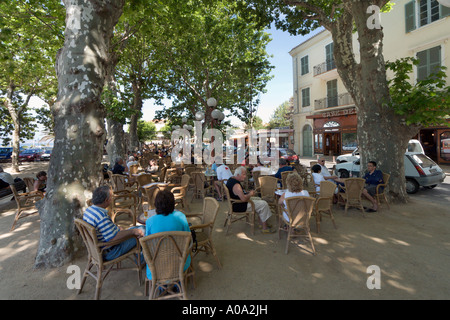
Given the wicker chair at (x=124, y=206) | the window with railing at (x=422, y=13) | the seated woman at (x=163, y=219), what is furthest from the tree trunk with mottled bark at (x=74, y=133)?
the window with railing at (x=422, y=13)

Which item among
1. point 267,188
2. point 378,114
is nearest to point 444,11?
point 378,114

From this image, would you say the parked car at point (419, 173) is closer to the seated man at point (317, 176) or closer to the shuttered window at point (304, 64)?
the seated man at point (317, 176)

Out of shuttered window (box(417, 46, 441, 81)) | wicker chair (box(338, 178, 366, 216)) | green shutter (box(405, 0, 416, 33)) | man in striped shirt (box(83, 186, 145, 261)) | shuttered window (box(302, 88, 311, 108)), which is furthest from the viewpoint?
shuttered window (box(302, 88, 311, 108))

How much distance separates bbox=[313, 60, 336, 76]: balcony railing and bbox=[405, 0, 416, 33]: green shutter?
5381 mm

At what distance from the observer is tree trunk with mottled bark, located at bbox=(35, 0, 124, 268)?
135 inches

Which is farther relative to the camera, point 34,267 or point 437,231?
point 437,231

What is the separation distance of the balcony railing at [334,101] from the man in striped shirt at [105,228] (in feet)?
66.4

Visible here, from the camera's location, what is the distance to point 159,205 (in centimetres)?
251

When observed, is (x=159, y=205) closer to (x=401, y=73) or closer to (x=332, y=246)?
(x=332, y=246)

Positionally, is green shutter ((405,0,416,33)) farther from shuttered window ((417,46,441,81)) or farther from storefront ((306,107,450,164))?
storefront ((306,107,450,164))

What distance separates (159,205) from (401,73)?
7.15 metres

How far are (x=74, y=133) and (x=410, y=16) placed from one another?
20.0 metres

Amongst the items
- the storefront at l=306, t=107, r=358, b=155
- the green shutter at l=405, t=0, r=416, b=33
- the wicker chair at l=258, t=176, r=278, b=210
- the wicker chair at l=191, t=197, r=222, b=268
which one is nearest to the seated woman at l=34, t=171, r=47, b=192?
the wicker chair at l=191, t=197, r=222, b=268
